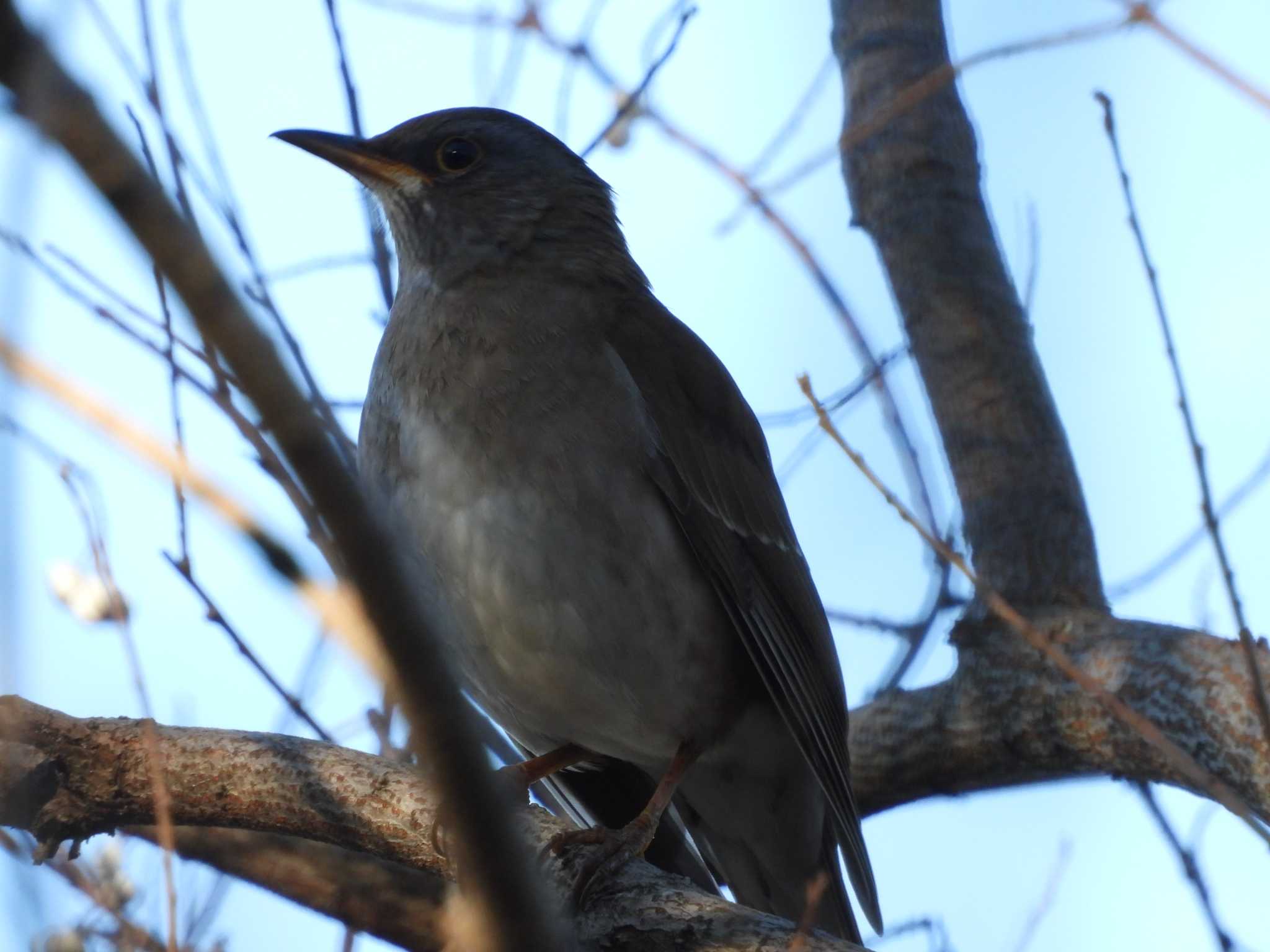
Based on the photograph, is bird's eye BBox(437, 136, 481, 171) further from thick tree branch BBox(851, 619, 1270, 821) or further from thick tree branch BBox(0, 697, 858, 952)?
thick tree branch BBox(851, 619, 1270, 821)

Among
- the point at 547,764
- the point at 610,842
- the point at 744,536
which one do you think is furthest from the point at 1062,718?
the point at 547,764

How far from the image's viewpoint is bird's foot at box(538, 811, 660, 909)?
3922 mm

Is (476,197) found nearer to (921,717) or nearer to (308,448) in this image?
(921,717)

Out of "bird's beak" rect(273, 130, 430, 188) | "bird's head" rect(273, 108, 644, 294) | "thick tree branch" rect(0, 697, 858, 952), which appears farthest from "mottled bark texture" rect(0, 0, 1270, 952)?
"bird's beak" rect(273, 130, 430, 188)

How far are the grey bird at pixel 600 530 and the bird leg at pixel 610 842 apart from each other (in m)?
0.01

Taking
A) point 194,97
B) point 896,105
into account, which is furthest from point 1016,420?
point 194,97

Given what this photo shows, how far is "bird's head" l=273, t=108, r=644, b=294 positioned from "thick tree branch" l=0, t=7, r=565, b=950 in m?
3.50

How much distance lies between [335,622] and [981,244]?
4.84m

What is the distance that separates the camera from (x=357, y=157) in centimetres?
548

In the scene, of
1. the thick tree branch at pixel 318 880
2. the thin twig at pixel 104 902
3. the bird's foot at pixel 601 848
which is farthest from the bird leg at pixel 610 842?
the thin twig at pixel 104 902

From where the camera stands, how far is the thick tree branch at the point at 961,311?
5.38 metres

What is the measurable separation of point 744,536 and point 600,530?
30.2 inches

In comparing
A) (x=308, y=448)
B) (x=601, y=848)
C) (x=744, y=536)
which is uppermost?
(x=744, y=536)

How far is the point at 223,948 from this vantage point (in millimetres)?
4516
